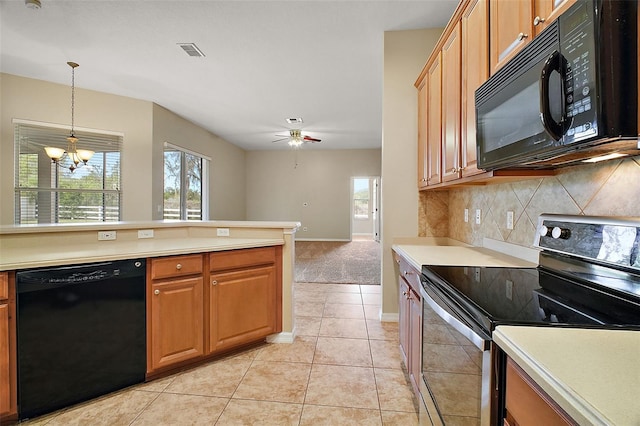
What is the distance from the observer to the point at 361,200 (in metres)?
11.4

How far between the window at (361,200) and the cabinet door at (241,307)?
899 centimetres

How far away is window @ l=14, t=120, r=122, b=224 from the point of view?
389 centimetres

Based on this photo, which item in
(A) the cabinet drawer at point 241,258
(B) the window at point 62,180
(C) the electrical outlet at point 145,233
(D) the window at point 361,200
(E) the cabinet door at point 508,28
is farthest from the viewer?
(D) the window at point 361,200

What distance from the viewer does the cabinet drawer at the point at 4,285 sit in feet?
4.98

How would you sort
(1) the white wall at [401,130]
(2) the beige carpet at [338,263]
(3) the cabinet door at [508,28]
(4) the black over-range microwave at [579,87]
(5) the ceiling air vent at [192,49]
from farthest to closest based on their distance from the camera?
1. (2) the beige carpet at [338,263]
2. (5) the ceiling air vent at [192,49]
3. (1) the white wall at [401,130]
4. (3) the cabinet door at [508,28]
5. (4) the black over-range microwave at [579,87]

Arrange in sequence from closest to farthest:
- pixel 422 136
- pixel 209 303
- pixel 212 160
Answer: pixel 209 303
pixel 422 136
pixel 212 160

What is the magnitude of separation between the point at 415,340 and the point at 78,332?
6.61ft

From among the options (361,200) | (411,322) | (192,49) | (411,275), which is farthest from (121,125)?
(361,200)

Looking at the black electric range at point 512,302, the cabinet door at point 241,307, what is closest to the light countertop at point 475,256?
the black electric range at point 512,302

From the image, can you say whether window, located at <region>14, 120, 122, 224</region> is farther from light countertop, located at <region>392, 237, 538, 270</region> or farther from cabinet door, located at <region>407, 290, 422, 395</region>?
cabinet door, located at <region>407, 290, 422, 395</region>

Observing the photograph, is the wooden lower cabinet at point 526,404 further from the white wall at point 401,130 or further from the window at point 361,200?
the window at point 361,200

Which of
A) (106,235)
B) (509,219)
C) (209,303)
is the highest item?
(509,219)

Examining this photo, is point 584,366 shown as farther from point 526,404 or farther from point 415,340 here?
point 415,340

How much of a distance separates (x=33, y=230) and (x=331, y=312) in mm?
2659
